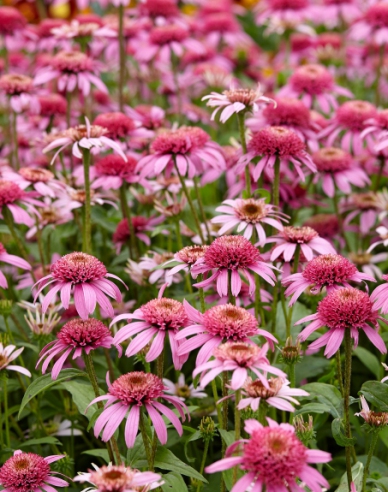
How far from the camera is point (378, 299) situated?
1404 millimetres

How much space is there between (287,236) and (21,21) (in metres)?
2.09

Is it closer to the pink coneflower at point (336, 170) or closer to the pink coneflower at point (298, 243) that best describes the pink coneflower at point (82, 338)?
the pink coneflower at point (298, 243)

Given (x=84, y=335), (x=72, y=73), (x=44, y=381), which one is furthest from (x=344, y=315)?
(x=72, y=73)

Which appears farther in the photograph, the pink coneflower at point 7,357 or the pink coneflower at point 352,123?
the pink coneflower at point 352,123

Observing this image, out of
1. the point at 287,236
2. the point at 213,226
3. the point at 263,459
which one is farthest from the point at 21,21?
the point at 263,459

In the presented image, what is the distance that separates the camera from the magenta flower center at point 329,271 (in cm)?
150

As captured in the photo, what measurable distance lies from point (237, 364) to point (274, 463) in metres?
0.19

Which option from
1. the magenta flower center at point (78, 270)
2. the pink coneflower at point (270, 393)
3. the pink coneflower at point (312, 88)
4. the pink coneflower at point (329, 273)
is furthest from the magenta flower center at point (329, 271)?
the pink coneflower at point (312, 88)

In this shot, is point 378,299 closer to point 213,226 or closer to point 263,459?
point 263,459

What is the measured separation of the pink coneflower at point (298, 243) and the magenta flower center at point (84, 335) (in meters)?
0.45

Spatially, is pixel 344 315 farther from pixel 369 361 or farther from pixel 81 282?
pixel 369 361

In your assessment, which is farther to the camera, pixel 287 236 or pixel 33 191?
pixel 33 191

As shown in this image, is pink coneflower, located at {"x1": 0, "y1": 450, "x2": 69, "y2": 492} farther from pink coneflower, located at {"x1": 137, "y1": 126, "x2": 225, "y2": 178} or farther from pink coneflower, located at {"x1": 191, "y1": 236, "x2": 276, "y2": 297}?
pink coneflower, located at {"x1": 137, "y1": 126, "x2": 225, "y2": 178}

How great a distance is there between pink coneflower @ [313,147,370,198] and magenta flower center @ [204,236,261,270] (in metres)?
0.84
